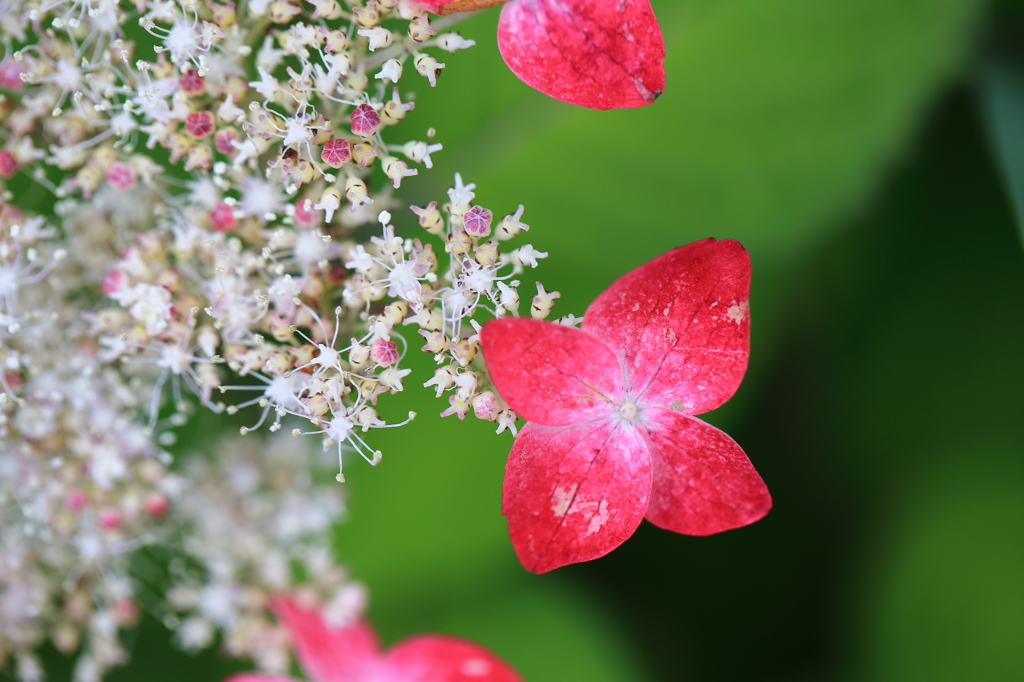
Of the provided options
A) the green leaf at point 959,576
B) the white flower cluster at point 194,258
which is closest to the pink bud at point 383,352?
the white flower cluster at point 194,258

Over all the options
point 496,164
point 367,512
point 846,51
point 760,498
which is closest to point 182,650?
point 367,512

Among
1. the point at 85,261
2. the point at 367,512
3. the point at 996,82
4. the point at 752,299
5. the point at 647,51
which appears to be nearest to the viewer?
the point at 647,51

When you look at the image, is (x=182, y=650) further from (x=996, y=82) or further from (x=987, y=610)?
(x=996, y=82)

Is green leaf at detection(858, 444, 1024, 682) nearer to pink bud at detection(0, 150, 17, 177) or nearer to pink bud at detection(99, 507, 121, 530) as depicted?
pink bud at detection(99, 507, 121, 530)

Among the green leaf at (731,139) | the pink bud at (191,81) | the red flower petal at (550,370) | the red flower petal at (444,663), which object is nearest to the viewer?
the red flower petal at (550,370)

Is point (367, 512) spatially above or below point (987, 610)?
below

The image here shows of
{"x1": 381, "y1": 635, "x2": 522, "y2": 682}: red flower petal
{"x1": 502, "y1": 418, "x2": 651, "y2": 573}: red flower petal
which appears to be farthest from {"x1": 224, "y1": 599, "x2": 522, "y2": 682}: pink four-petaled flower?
{"x1": 502, "y1": 418, "x2": 651, "y2": 573}: red flower petal

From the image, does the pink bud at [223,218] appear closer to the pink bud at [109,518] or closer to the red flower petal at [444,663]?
the pink bud at [109,518]
